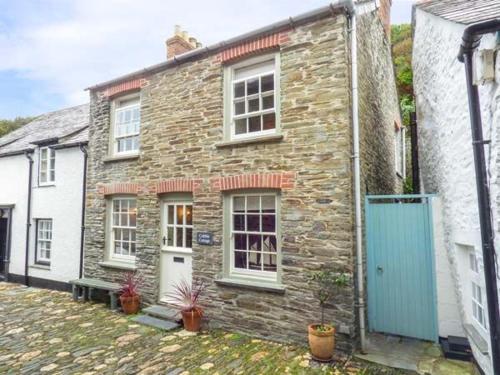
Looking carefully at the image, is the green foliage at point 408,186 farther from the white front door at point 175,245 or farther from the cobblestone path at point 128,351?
the cobblestone path at point 128,351

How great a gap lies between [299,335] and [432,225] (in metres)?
3.24

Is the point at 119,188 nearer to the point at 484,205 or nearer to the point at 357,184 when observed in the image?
the point at 357,184

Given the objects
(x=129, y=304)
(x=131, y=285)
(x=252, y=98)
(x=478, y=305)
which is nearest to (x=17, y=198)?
(x=131, y=285)

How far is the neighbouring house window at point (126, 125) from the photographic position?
8.77 m

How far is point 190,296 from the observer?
6.62m

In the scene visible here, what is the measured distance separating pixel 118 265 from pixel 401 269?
7.15 meters

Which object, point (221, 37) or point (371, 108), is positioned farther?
point (371, 108)

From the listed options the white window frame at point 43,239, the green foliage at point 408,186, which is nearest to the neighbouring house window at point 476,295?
the green foliage at point 408,186

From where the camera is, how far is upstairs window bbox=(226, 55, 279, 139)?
6.43 m

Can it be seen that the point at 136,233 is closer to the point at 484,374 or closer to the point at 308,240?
the point at 308,240

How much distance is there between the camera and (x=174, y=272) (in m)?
7.61

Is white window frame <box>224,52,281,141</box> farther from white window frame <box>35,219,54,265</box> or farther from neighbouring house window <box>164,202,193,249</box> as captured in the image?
white window frame <box>35,219,54,265</box>

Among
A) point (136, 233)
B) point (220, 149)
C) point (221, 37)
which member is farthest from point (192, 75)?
point (136, 233)

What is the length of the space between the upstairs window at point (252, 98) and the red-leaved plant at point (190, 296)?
3.45m
